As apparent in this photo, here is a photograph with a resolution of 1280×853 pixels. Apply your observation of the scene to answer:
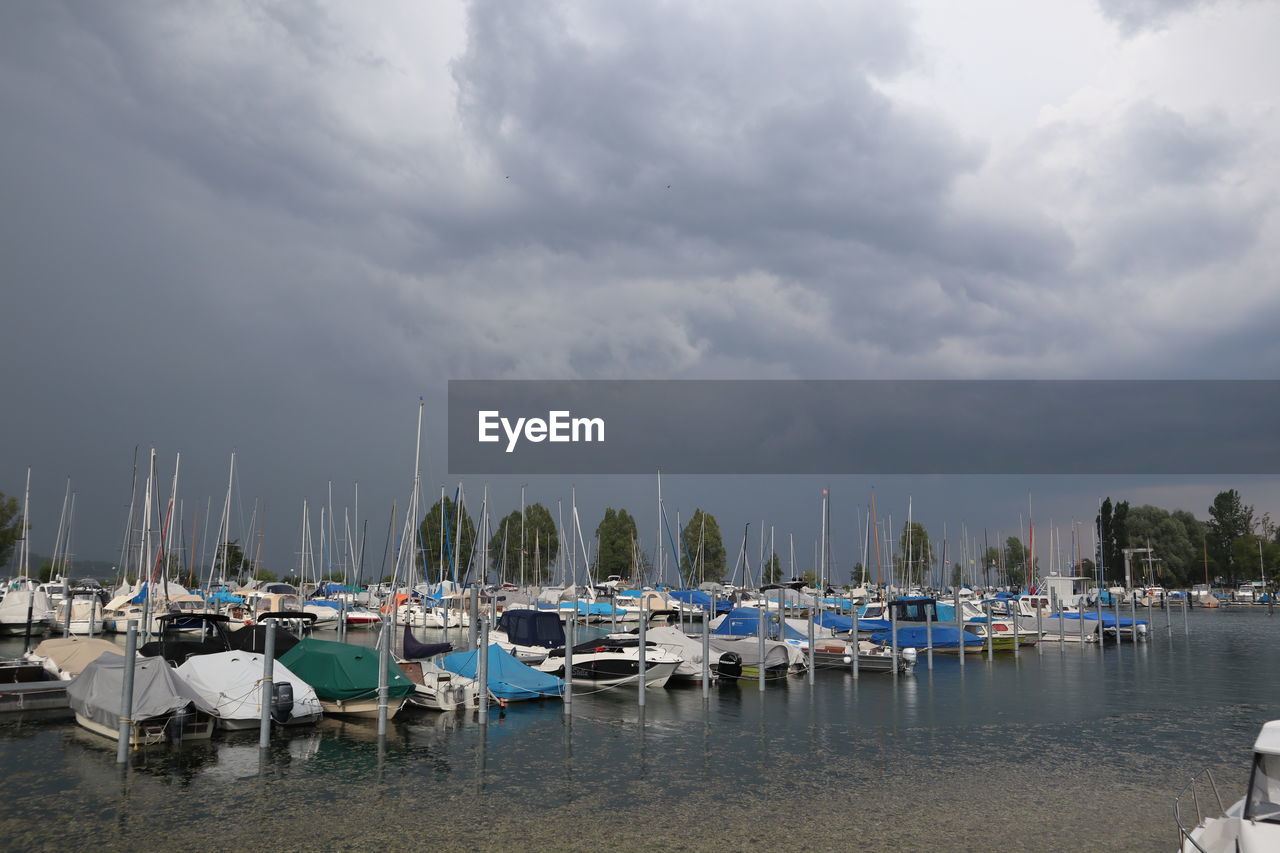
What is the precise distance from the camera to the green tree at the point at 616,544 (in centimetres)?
14988

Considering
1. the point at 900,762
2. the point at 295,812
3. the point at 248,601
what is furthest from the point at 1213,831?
the point at 248,601

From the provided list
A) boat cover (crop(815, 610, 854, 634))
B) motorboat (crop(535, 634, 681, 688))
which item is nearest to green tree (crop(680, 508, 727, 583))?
boat cover (crop(815, 610, 854, 634))

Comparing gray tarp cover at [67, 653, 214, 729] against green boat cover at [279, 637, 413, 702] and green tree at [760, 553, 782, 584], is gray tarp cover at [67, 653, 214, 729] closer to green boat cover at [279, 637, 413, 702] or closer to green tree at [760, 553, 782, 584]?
green boat cover at [279, 637, 413, 702]

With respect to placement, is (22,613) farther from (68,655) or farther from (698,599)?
(698,599)

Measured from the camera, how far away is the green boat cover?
2470 cm

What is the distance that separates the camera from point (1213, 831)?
11391 millimetres

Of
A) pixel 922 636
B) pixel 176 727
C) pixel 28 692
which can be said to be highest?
pixel 28 692

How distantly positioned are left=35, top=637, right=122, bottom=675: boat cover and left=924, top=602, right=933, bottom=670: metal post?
110 ft

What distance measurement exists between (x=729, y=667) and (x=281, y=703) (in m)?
18.5

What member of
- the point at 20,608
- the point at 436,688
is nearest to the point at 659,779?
the point at 436,688

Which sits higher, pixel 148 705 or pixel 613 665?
pixel 148 705

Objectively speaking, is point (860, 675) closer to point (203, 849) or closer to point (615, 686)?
point (615, 686)

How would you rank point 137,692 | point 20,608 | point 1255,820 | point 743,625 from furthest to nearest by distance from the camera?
point 20,608
point 743,625
point 137,692
point 1255,820

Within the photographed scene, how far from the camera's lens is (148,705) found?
2095 centimetres
